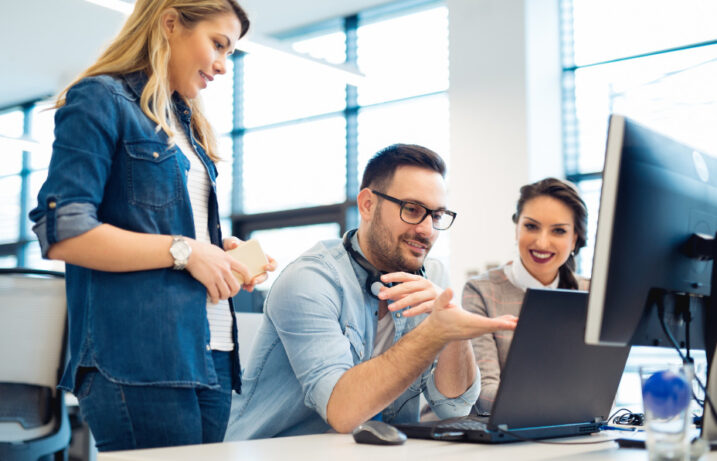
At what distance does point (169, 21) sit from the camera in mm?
1426

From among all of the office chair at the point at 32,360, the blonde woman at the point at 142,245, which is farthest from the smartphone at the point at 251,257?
Result: the office chair at the point at 32,360

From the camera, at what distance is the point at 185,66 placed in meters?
1.46

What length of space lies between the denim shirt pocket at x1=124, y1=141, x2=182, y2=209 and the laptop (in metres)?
0.58

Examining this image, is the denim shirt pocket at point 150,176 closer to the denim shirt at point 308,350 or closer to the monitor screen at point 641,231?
the denim shirt at point 308,350

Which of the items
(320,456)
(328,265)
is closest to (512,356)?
(320,456)

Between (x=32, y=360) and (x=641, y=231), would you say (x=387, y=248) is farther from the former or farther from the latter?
(x=32, y=360)

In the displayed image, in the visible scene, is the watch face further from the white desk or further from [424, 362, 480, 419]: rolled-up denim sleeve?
[424, 362, 480, 419]: rolled-up denim sleeve

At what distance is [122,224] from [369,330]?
0.63 metres

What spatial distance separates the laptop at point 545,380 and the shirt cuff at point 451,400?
247 millimetres

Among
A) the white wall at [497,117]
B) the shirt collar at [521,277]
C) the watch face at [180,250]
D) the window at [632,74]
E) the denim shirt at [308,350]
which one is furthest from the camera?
the white wall at [497,117]

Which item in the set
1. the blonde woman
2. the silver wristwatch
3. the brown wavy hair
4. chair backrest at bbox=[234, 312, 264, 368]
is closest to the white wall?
the brown wavy hair

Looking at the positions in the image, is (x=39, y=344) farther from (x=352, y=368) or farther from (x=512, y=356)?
(x=512, y=356)

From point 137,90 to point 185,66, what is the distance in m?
0.11

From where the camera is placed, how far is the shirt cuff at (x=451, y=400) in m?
1.68
